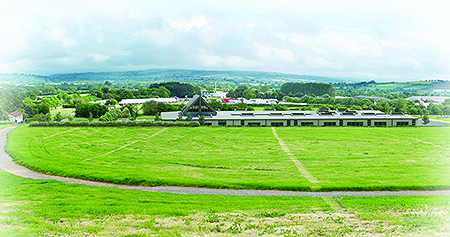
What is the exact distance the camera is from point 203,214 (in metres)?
11.0

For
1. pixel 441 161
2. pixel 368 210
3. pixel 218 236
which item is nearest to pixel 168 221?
pixel 218 236

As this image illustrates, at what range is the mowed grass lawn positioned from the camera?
15602 millimetres

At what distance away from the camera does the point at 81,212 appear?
10906mm

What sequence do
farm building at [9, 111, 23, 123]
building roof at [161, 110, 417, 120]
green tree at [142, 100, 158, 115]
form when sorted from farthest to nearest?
green tree at [142, 100, 158, 115], farm building at [9, 111, 23, 123], building roof at [161, 110, 417, 120]

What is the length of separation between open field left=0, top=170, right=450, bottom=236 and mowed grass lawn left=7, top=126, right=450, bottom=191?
6.88ft

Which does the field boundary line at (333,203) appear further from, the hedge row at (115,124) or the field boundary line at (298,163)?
the hedge row at (115,124)

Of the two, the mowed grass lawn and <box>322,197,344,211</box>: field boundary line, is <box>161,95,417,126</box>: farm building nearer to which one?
the mowed grass lawn

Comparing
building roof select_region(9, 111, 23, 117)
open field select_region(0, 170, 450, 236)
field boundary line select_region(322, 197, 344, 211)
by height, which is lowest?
field boundary line select_region(322, 197, 344, 211)

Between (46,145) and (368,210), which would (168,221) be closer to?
(368,210)

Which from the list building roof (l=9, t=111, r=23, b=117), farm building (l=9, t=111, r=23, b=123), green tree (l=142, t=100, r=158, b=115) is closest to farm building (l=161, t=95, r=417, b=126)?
green tree (l=142, t=100, r=158, b=115)

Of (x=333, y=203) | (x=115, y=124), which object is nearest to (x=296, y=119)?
(x=115, y=124)

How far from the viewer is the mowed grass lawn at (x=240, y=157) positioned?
614 inches

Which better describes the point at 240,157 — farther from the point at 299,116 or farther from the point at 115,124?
the point at 299,116

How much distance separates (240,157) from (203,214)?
10.5 metres
